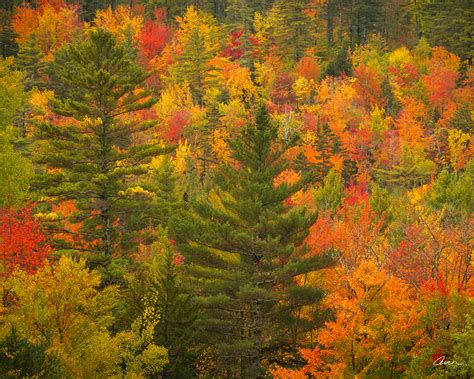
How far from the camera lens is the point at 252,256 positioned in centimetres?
2319

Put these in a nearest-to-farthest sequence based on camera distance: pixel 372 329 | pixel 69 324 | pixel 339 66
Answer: pixel 69 324, pixel 372 329, pixel 339 66

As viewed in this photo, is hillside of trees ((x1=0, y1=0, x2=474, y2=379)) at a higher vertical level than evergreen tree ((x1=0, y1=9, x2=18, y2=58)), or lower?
lower

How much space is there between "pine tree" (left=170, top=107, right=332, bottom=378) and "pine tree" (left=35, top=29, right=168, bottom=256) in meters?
3.67

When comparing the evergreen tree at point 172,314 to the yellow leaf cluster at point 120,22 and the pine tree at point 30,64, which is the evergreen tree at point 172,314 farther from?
the yellow leaf cluster at point 120,22

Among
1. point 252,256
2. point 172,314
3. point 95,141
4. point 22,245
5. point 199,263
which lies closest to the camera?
point 172,314

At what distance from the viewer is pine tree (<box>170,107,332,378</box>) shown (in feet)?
72.4

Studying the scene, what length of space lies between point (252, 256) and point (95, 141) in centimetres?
885

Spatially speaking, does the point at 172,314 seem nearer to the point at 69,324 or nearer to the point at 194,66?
the point at 69,324

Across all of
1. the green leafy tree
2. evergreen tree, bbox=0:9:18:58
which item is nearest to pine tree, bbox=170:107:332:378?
the green leafy tree

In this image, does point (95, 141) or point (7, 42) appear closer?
point (95, 141)

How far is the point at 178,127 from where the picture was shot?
5575cm

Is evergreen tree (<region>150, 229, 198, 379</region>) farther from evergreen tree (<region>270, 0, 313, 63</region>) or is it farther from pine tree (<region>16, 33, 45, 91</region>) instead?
evergreen tree (<region>270, 0, 313, 63</region>)

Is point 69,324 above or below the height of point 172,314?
above

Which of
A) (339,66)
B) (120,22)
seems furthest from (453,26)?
(120,22)
